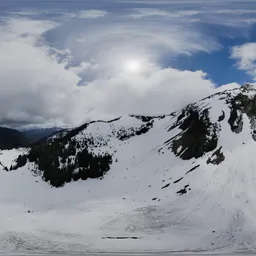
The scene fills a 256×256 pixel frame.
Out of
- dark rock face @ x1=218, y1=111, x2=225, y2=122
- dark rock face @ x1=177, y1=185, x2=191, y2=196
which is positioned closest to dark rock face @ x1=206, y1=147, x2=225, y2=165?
dark rock face @ x1=177, y1=185, x2=191, y2=196

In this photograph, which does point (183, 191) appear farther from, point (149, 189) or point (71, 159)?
point (71, 159)

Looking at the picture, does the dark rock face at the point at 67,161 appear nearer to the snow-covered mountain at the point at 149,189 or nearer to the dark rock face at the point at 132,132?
the snow-covered mountain at the point at 149,189

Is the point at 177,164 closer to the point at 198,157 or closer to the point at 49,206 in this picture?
the point at 198,157

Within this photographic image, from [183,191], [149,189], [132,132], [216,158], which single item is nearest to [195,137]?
[216,158]

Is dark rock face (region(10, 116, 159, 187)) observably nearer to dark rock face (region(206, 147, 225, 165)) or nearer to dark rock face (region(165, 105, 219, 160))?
dark rock face (region(165, 105, 219, 160))

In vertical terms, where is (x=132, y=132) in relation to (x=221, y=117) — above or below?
above

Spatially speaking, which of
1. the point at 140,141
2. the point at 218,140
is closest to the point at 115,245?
the point at 218,140
